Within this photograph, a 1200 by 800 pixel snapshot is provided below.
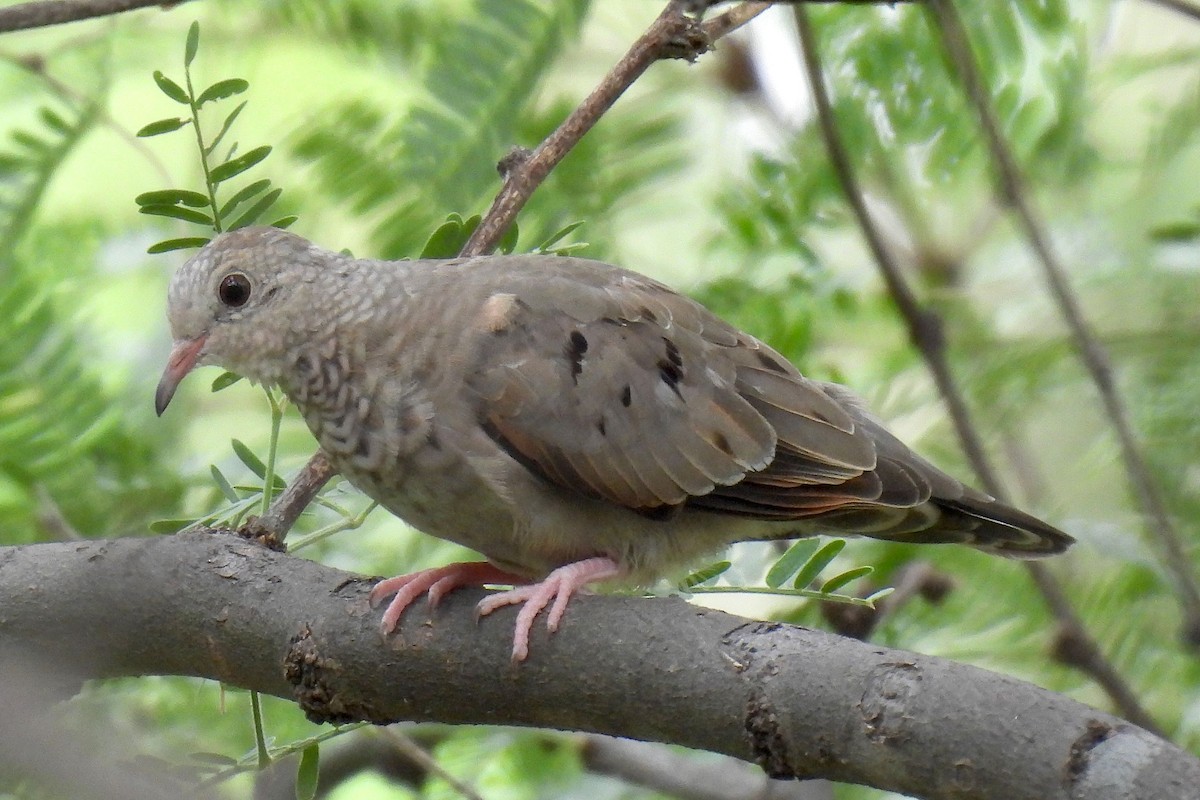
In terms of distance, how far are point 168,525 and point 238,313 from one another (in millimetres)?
469

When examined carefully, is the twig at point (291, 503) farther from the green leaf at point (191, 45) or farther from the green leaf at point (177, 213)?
the green leaf at point (191, 45)

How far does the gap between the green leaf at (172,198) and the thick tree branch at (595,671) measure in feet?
1.95

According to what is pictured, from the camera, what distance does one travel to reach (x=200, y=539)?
219 cm

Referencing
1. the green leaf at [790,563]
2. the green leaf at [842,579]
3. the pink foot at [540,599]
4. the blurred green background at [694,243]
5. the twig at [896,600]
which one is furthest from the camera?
the blurred green background at [694,243]

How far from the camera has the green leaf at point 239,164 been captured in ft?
7.54

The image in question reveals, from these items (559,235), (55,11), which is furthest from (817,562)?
(55,11)

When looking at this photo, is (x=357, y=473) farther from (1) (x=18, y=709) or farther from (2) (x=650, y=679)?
(1) (x=18, y=709)

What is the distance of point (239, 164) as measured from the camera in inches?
92.3

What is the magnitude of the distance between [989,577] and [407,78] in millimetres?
2218

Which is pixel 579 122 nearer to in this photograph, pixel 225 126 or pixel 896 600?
pixel 225 126

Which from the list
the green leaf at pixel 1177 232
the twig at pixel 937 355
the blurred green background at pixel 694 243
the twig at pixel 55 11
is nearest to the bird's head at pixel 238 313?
the blurred green background at pixel 694 243

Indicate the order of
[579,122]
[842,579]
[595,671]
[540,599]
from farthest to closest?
[579,122]
[842,579]
[540,599]
[595,671]

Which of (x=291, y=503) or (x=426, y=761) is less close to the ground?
(x=291, y=503)

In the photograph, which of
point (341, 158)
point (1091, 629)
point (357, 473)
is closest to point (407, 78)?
point (341, 158)
